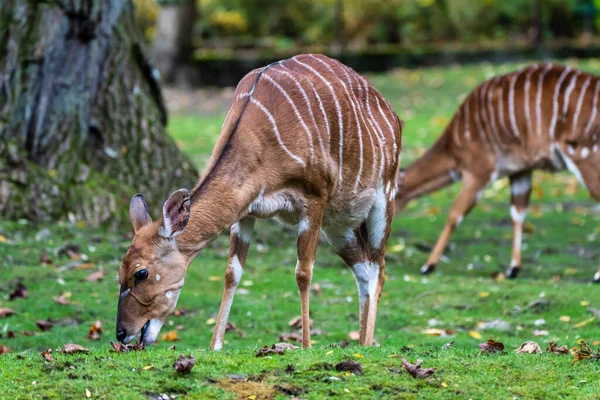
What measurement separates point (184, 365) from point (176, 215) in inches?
36.7

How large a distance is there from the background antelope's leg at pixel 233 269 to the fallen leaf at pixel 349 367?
3.78ft

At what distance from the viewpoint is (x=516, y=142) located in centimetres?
1016

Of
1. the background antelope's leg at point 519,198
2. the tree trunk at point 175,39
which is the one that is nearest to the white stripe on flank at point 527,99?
the background antelope's leg at point 519,198

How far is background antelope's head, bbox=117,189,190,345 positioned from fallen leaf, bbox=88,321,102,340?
67.2 inches

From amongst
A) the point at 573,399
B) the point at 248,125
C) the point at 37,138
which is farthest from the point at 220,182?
the point at 37,138

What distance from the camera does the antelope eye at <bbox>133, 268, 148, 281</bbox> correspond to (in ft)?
16.5

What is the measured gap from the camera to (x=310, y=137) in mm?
5602

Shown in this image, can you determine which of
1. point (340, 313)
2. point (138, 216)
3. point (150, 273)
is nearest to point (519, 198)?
point (340, 313)

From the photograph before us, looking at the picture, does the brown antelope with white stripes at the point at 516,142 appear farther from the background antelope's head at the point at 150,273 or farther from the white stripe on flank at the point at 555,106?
the background antelope's head at the point at 150,273

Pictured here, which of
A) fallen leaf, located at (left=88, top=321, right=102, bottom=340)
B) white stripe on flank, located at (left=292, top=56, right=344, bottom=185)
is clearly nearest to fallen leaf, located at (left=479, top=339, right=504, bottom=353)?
white stripe on flank, located at (left=292, top=56, right=344, bottom=185)

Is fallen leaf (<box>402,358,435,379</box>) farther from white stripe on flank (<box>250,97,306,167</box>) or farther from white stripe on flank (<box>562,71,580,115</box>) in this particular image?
white stripe on flank (<box>562,71,580,115</box>)

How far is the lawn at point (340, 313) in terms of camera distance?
4.36 m

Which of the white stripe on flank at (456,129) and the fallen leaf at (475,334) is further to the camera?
the white stripe on flank at (456,129)

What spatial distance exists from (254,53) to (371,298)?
18.1 meters
